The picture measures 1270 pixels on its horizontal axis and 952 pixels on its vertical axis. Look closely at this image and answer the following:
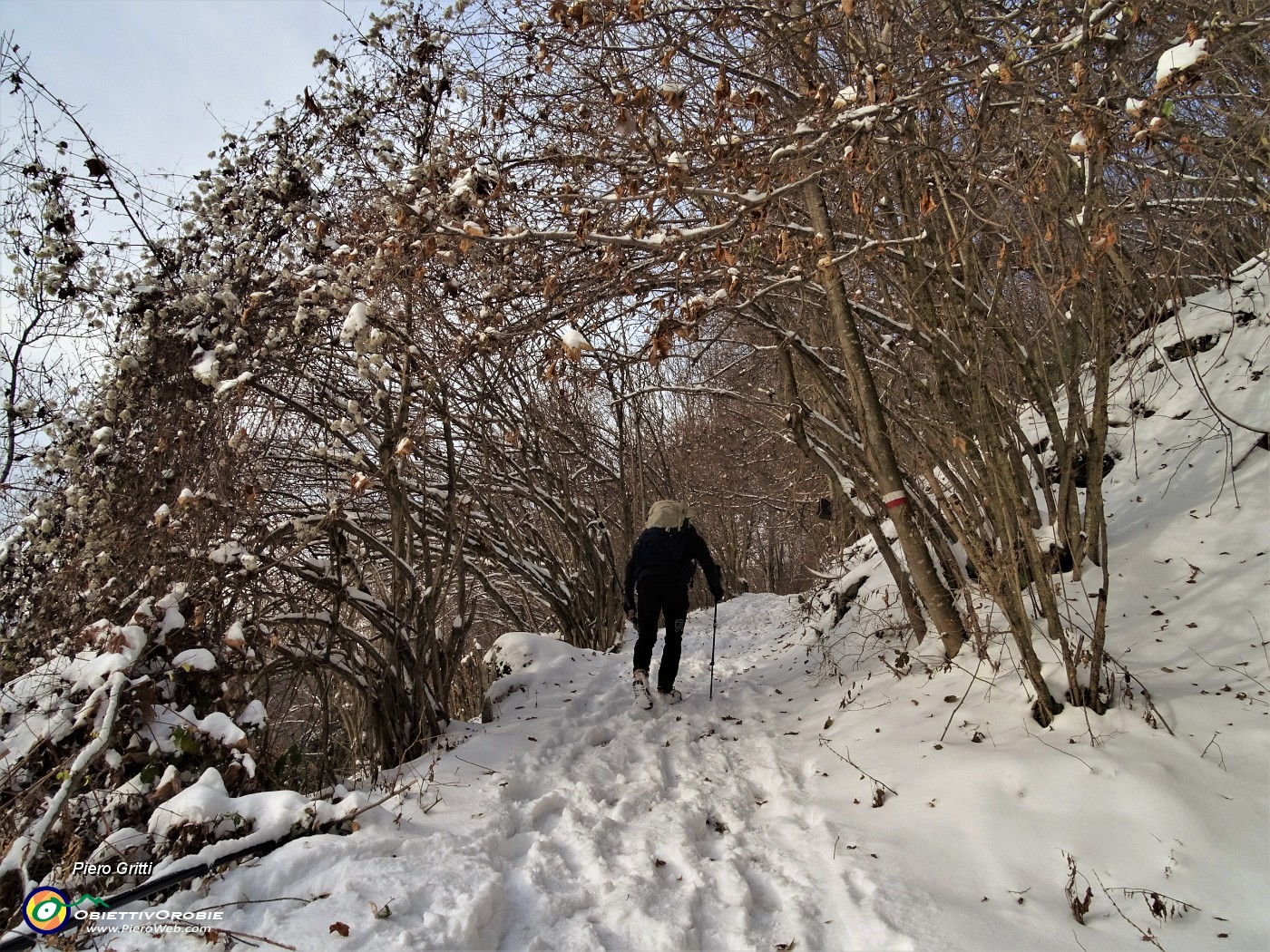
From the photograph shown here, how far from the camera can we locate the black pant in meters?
5.39

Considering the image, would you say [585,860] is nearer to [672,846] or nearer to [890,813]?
[672,846]

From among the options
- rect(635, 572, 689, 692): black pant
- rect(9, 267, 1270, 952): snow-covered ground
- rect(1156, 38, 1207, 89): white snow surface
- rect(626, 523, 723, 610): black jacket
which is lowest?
rect(9, 267, 1270, 952): snow-covered ground

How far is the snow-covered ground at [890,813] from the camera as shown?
2.19m

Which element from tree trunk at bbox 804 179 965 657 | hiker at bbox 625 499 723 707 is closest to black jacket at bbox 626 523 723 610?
hiker at bbox 625 499 723 707

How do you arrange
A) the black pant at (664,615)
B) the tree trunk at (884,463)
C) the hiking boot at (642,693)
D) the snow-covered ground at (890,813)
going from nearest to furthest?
1. the snow-covered ground at (890,813)
2. the tree trunk at (884,463)
3. the hiking boot at (642,693)
4. the black pant at (664,615)

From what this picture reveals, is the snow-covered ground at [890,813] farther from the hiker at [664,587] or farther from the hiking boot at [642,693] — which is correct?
the hiker at [664,587]

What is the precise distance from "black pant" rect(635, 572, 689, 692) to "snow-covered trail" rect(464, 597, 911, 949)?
2.19ft

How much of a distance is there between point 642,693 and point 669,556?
1106 mm

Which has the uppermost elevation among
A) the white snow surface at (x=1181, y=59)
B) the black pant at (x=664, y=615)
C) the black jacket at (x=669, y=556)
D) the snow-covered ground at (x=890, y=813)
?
the white snow surface at (x=1181, y=59)

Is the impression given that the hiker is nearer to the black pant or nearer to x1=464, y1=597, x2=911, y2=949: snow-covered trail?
the black pant

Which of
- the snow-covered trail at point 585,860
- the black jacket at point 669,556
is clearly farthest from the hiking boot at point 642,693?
the black jacket at point 669,556

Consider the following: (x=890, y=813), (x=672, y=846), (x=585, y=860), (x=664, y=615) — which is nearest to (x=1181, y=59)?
(x=890, y=813)

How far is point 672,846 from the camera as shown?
2.88m

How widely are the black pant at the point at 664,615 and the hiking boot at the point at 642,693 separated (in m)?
0.15
